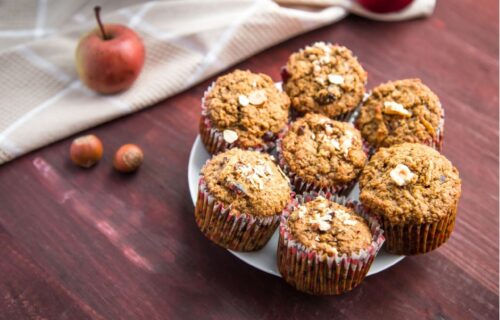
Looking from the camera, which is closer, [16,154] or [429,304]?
[429,304]

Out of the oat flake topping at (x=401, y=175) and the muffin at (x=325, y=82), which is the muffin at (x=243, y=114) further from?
the oat flake topping at (x=401, y=175)

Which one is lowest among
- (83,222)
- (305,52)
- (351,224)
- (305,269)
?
(83,222)

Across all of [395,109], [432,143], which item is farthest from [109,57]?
[432,143]

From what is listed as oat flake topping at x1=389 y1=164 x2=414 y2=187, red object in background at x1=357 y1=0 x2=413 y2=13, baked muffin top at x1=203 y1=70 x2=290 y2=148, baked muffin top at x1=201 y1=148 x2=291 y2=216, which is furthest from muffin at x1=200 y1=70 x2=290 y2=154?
red object in background at x1=357 y1=0 x2=413 y2=13

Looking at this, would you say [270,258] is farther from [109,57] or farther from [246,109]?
[109,57]

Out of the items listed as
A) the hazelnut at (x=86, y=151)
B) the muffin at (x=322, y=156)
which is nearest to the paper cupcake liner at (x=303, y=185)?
the muffin at (x=322, y=156)

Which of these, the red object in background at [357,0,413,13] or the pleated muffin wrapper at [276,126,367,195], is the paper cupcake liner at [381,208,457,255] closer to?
the pleated muffin wrapper at [276,126,367,195]

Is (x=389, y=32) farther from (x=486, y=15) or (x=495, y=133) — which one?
(x=495, y=133)

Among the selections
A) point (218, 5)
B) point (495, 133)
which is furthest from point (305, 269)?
point (218, 5)
